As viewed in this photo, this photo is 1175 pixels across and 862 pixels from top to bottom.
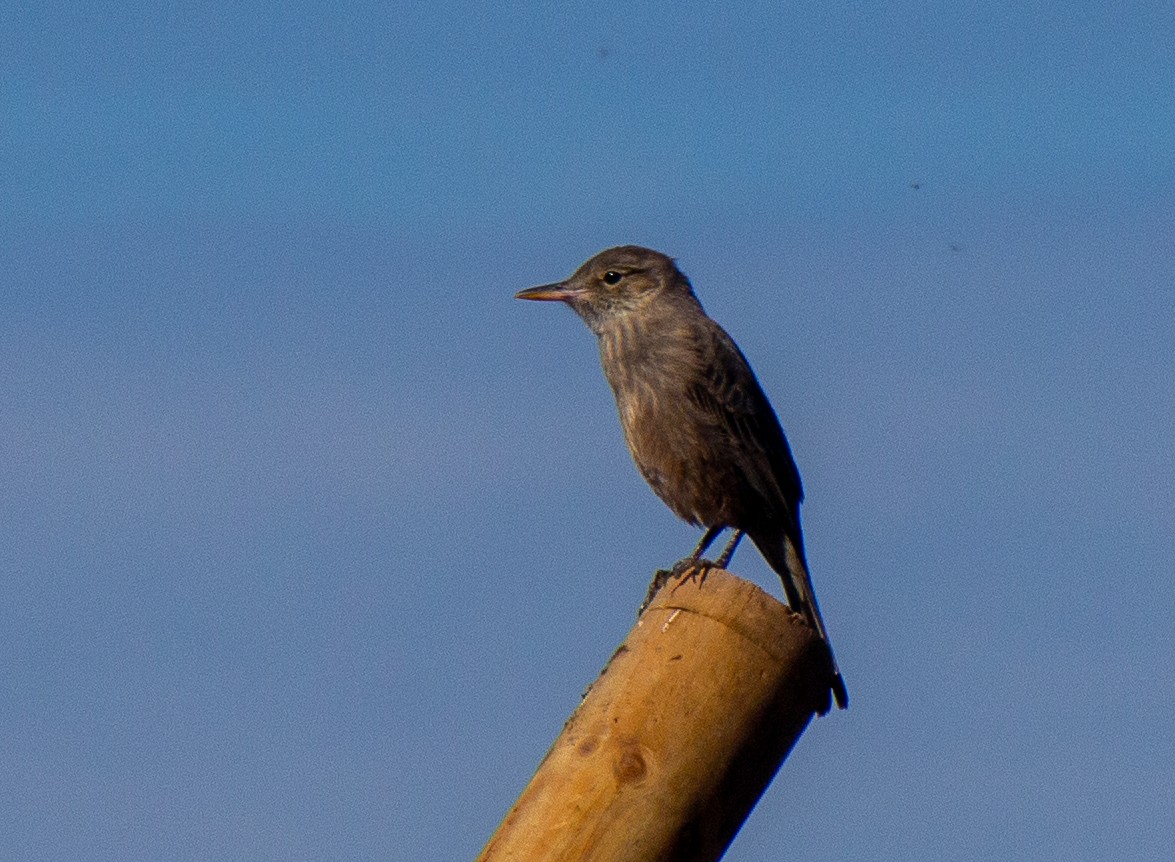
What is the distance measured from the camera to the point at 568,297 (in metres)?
10.3

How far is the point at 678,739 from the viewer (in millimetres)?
3699

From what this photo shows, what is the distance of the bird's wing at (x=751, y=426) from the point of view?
9.19 metres

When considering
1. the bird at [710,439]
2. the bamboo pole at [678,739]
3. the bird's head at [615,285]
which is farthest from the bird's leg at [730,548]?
the bamboo pole at [678,739]

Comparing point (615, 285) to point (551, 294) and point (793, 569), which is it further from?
point (793, 569)

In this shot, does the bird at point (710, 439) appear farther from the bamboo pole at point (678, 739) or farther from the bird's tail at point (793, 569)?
the bamboo pole at point (678, 739)

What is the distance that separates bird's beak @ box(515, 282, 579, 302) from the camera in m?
10.3

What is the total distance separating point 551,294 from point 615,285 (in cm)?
39

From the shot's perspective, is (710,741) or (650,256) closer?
(710,741)

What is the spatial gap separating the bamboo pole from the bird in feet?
15.9

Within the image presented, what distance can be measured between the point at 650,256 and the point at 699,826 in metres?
6.86

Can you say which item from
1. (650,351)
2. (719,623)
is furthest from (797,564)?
(719,623)

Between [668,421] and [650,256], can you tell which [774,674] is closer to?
[668,421]

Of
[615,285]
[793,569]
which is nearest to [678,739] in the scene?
[793,569]

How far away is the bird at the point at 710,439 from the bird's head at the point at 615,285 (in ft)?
1.21
